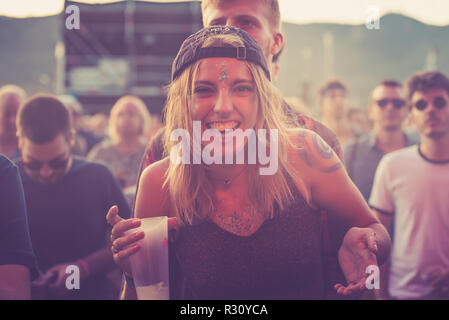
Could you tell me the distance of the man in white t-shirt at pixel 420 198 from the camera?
1848 mm

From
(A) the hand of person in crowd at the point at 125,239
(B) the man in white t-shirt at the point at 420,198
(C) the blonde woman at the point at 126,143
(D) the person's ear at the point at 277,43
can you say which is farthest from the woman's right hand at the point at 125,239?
(C) the blonde woman at the point at 126,143

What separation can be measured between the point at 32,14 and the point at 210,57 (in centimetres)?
81

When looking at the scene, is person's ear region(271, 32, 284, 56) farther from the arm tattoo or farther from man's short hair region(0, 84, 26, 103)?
man's short hair region(0, 84, 26, 103)

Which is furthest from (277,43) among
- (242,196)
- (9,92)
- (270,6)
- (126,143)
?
(126,143)

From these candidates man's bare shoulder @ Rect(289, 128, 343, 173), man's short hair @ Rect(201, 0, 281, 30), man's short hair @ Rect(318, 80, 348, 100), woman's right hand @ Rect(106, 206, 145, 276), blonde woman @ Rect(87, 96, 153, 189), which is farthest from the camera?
man's short hair @ Rect(318, 80, 348, 100)

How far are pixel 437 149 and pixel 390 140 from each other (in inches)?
29.9

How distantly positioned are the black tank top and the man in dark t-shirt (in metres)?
0.38

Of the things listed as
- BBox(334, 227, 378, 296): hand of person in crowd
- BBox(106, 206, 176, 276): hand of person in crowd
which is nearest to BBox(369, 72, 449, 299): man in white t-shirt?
BBox(334, 227, 378, 296): hand of person in crowd

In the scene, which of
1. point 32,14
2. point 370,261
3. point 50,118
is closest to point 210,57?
point 370,261

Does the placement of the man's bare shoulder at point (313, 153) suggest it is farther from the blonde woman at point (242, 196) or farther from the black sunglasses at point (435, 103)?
the black sunglasses at point (435, 103)

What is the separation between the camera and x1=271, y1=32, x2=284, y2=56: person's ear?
150cm

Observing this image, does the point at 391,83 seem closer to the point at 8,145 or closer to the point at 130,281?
the point at 130,281

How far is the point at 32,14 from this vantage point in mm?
1528

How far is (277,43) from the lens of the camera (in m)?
1.52
